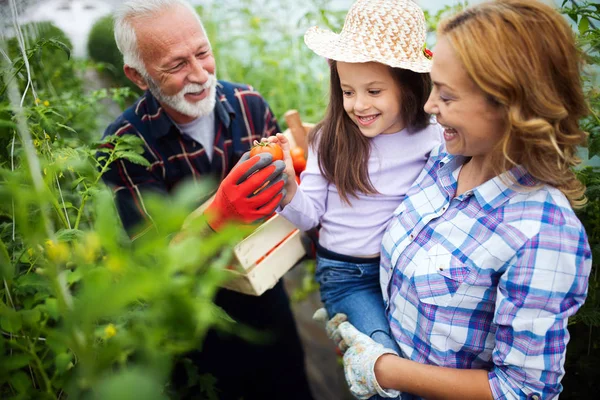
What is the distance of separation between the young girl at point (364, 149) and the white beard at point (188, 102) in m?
0.58

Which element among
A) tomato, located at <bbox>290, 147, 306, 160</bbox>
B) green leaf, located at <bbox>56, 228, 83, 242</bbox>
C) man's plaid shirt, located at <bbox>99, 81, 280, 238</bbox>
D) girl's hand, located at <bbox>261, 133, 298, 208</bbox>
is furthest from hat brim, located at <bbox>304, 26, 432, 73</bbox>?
green leaf, located at <bbox>56, 228, 83, 242</bbox>

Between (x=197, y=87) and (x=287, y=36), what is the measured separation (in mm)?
1599

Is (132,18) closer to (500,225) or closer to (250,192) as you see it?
(250,192)

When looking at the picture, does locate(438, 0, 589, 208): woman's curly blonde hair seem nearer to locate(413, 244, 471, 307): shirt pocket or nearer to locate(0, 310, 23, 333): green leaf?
locate(413, 244, 471, 307): shirt pocket

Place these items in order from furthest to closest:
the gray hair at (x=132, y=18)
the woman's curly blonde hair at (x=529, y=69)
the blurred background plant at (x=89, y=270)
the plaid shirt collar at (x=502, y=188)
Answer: the gray hair at (x=132, y=18), the plaid shirt collar at (x=502, y=188), the woman's curly blonde hair at (x=529, y=69), the blurred background plant at (x=89, y=270)

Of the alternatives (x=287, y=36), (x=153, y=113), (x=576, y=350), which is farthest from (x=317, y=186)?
(x=287, y=36)

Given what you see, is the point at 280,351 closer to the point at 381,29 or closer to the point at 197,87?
the point at 197,87

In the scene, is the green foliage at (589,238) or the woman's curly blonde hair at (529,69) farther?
the green foliage at (589,238)

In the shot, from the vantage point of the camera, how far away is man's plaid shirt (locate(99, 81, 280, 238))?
1.92m

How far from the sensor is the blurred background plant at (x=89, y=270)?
510mm

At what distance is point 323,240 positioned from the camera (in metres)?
1.68

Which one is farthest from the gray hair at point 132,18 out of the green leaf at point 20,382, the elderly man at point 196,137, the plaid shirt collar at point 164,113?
the green leaf at point 20,382

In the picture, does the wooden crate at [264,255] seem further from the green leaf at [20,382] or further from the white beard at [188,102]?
the green leaf at [20,382]

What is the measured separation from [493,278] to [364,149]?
0.65 metres
